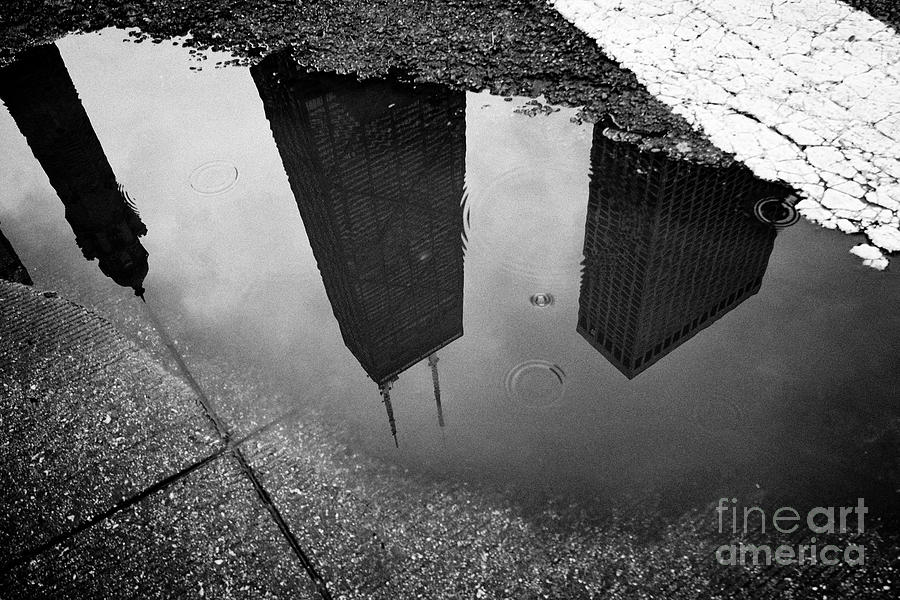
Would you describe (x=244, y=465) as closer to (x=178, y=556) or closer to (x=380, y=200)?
(x=178, y=556)

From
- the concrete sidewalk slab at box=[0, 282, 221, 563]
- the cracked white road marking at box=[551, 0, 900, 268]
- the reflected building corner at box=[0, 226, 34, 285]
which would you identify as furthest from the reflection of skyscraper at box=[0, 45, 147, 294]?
the cracked white road marking at box=[551, 0, 900, 268]

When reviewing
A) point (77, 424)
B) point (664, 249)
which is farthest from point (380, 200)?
point (77, 424)

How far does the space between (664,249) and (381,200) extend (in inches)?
71.5

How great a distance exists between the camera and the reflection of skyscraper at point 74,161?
4.37 m

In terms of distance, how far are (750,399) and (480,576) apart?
1.64 m

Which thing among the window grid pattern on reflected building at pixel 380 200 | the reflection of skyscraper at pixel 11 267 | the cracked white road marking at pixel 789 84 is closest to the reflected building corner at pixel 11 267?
the reflection of skyscraper at pixel 11 267

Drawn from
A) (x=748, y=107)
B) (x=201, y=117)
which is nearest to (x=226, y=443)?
(x=201, y=117)

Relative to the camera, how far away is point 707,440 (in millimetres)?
3227

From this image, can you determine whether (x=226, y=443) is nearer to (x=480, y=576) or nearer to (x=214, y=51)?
(x=480, y=576)

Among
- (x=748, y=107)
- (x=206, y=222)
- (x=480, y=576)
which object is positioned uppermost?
(x=748, y=107)

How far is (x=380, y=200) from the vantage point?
436 cm

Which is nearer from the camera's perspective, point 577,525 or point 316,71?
point 577,525

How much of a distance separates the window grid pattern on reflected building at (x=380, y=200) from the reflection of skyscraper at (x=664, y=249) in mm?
874

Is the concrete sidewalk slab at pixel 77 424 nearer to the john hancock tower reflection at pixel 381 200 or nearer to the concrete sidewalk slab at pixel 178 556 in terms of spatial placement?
the concrete sidewalk slab at pixel 178 556
